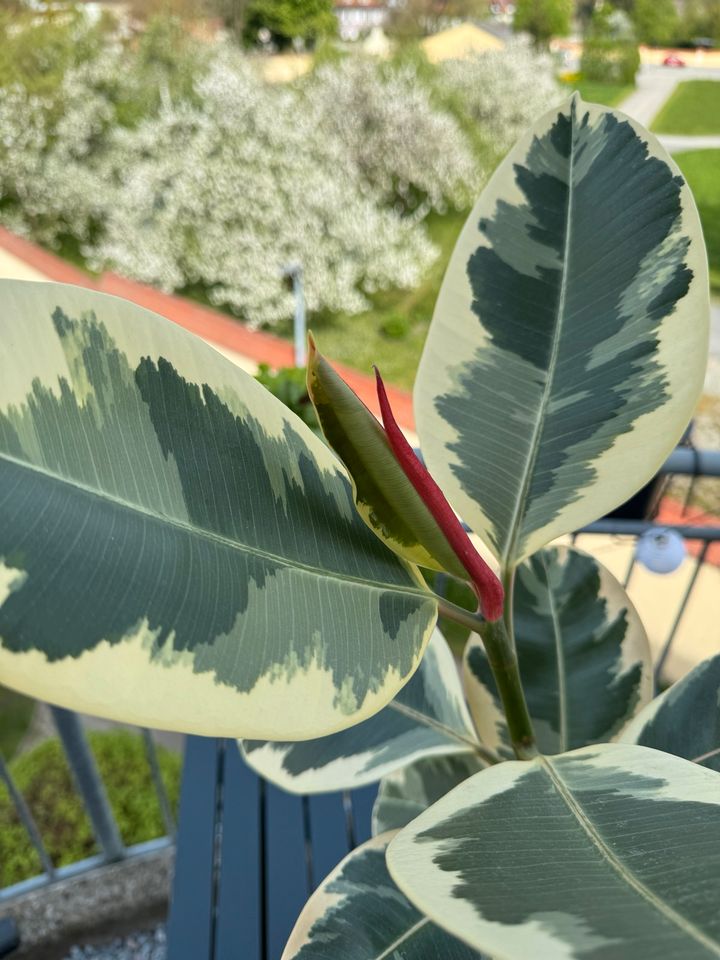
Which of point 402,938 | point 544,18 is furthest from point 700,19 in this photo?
point 402,938

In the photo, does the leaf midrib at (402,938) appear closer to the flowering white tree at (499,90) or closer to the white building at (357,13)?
the flowering white tree at (499,90)

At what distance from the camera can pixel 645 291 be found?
0.37 metres

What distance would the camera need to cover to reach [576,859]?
9.6 inches

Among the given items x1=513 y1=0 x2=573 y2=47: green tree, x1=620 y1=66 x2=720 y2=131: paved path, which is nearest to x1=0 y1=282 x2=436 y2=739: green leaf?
x1=620 y1=66 x2=720 y2=131: paved path

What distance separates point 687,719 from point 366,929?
0.79 ft

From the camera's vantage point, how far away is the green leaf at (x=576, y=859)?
0.64ft

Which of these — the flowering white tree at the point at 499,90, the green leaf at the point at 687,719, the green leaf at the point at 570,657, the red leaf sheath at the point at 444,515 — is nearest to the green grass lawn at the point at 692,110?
the flowering white tree at the point at 499,90

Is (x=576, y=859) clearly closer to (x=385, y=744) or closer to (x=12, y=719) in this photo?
(x=385, y=744)

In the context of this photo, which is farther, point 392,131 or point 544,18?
point 544,18

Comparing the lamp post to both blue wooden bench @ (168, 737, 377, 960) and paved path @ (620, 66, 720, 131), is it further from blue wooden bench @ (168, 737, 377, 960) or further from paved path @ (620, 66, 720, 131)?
blue wooden bench @ (168, 737, 377, 960)

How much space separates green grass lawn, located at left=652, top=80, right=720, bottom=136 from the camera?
7.50 metres

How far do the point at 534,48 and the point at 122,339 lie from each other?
41.0 feet

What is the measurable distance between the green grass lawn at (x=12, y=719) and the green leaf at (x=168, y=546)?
257 centimetres

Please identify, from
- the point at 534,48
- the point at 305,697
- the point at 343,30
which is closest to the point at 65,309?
the point at 305,697
